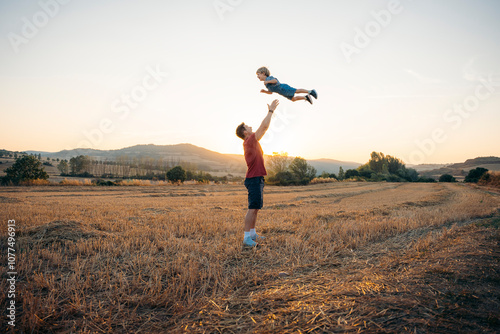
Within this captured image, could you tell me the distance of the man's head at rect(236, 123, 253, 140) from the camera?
5578 mm

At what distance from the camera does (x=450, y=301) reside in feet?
8.30

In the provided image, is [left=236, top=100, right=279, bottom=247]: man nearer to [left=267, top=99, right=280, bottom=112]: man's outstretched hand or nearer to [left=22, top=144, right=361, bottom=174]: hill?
[left=267, top=99, right=280, bottom=112]: man's outstretched hand

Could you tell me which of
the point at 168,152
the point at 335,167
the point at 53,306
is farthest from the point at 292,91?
the point at 335,167

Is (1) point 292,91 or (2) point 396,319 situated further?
(1) point 292,91

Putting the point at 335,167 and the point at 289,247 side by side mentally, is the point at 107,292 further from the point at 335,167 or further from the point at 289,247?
the point at 335,167

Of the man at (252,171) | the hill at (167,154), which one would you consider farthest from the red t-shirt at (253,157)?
the hill at (167,154)

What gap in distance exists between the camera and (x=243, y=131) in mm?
5645

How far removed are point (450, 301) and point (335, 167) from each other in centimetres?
17999

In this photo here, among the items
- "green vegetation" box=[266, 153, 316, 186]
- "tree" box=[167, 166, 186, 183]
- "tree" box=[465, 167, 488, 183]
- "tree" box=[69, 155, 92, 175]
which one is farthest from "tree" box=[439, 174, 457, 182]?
"tree" box=[69, 155, 92, 175]

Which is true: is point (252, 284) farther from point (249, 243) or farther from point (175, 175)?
point (175, 175)

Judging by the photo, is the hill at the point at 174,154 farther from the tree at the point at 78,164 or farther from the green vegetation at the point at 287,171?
the tree at the point at 78,164

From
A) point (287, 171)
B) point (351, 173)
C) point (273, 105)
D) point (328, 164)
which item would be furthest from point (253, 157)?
point (328, 164)

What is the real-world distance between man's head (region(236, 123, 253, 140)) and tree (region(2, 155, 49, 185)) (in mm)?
30065

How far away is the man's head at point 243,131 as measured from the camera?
18.3 ft
